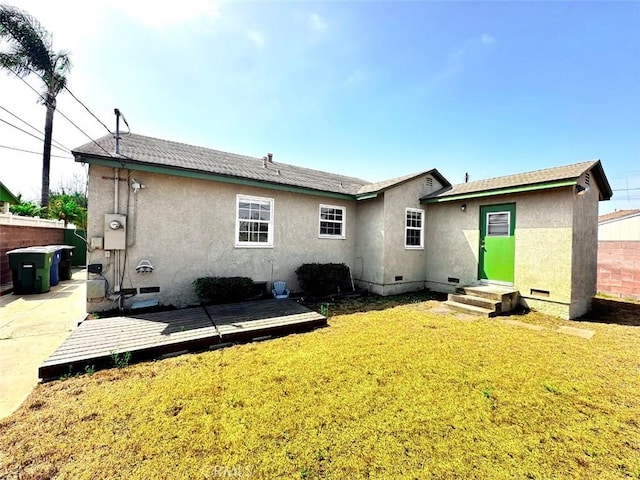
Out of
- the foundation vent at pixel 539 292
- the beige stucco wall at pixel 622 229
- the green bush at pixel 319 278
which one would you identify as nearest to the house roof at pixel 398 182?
the green bush at pixel 319 278

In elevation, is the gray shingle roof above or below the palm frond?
below

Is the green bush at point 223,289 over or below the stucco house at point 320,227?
below

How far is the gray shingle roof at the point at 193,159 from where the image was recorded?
5.94 meters

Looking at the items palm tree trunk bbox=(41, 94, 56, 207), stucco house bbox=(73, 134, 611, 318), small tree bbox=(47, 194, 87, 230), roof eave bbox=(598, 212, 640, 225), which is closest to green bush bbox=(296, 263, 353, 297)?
stucco house bbox=(73, 134, 611, 318)

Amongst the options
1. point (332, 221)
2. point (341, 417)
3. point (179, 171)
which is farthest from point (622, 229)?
point (179, 171)

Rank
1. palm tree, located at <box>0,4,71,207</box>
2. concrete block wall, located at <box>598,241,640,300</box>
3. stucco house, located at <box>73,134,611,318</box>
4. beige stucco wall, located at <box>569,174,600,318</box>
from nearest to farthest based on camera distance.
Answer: stucco house, located at <box>73,134,611,318</box> → beige stucco wall, located at <box>569,174,600,318</box> → concrete block wall, located at <box>598,241,640,300</box> → palm tree, located at <box>0,4,71,207</box>

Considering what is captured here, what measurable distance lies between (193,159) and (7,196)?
14.7 meters

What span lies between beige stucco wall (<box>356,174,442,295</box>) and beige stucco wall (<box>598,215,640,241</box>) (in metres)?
20.8

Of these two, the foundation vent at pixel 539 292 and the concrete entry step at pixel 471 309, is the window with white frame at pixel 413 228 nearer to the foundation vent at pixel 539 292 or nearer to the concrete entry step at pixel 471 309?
the concrete entry step at pixel 471 309

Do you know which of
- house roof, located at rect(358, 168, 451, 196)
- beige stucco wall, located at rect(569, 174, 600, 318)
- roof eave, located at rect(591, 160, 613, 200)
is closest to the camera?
beige stucco wall, located at rect(569, 174, 600, 318)

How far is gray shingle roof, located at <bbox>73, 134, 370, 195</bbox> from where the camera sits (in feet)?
19.5

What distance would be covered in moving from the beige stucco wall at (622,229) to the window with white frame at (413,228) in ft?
67.0

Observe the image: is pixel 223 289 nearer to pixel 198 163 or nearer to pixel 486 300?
pixel 198 163

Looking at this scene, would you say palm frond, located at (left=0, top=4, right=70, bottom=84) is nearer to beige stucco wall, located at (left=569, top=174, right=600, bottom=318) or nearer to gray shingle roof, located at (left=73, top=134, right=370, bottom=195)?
gray shingle roof, located at (left=73, top=134, right=370, bottom=195)
